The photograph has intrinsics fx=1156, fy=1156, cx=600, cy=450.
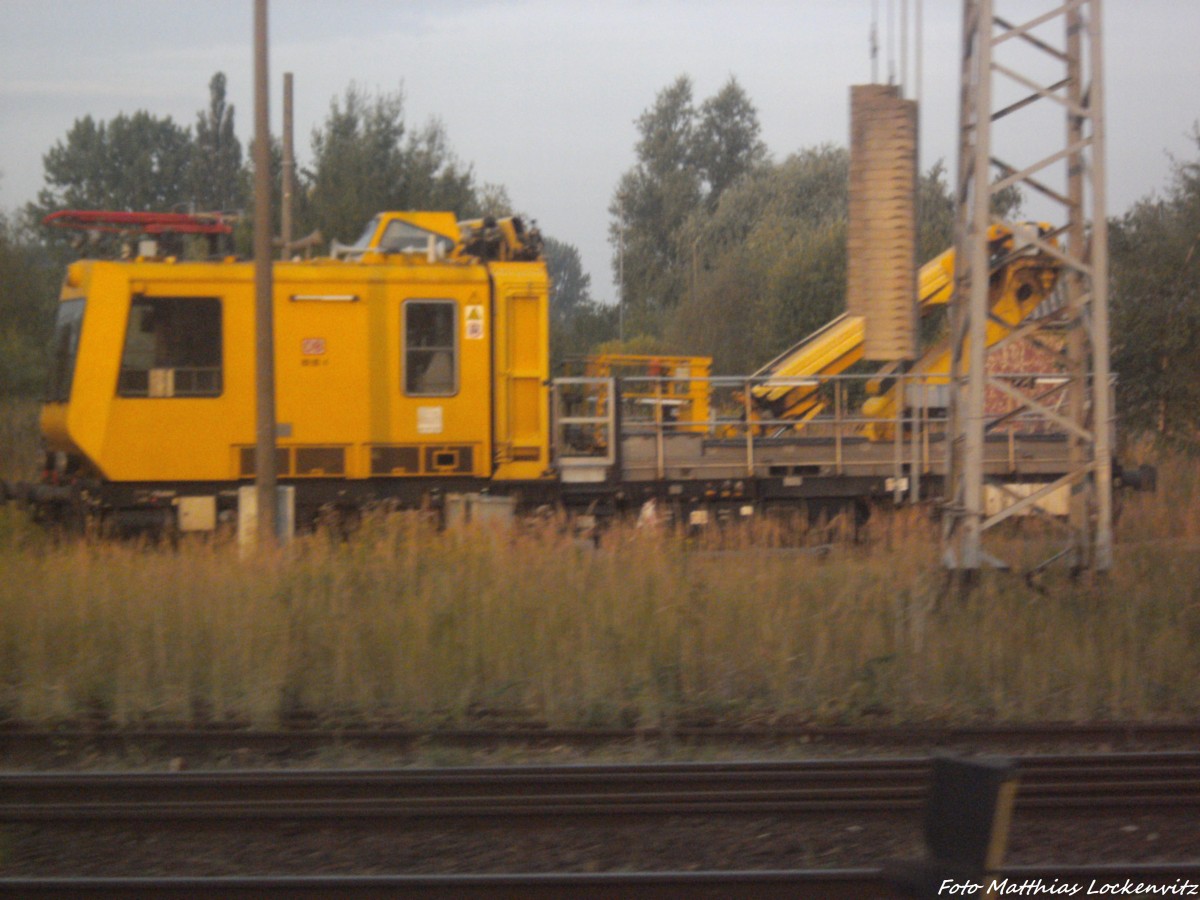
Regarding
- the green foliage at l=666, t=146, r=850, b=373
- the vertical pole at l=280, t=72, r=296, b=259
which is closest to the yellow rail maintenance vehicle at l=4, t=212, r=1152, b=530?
the vertical pole at l=280, t=72, r=296, b=259

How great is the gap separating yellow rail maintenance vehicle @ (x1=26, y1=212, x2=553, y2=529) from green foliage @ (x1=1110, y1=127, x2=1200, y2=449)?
11.2m

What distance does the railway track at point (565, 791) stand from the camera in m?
5.91

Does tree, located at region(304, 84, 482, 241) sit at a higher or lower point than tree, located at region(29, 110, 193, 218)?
lower

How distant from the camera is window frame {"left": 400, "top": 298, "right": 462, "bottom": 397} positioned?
41.3ft

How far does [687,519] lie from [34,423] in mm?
13882

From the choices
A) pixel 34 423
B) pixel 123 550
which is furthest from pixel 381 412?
pixel 34 423

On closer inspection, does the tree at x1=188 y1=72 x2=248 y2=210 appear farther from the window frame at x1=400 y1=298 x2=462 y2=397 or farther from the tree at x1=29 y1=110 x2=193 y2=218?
the window frame at x1=400 y1=298 x2=462 y2=397

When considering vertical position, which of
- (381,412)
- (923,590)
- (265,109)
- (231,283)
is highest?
(265,109)

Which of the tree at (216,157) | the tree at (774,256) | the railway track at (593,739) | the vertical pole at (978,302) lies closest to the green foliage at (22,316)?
the tree at (774,256)

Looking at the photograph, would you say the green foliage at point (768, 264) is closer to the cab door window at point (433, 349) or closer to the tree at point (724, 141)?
the tree at point (724, 141)

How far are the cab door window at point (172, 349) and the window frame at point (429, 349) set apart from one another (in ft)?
6.40

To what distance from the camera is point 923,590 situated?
898 cm

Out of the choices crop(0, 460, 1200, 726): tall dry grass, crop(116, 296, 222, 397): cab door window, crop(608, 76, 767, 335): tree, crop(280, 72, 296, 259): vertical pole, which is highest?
crop(608, 76, 767, 335): tree

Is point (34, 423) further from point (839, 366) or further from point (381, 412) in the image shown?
point (839, 366)
